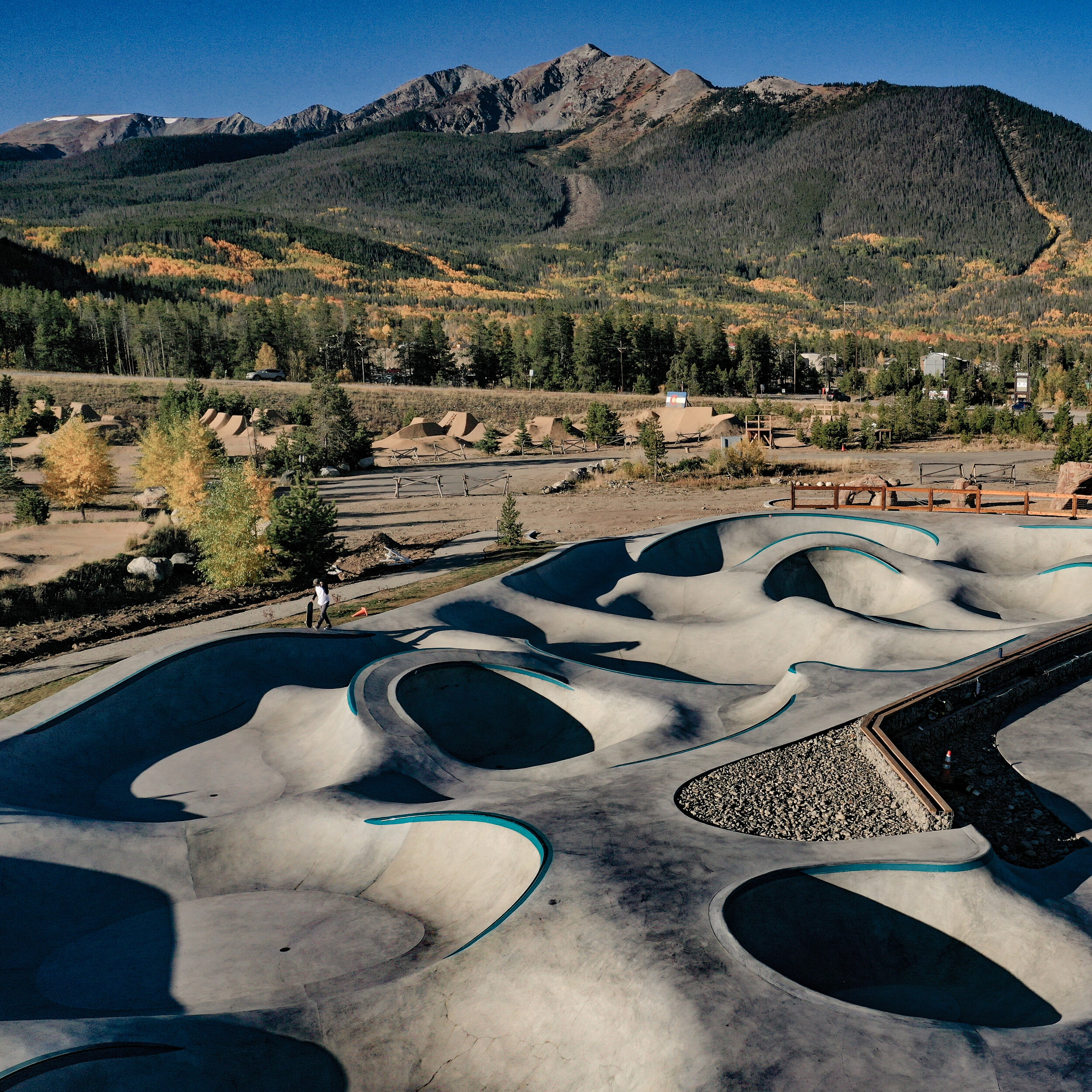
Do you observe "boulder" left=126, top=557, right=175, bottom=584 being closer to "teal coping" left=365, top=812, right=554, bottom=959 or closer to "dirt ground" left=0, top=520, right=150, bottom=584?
"dirt ground" left=0, top=520, right=150, bottom=584

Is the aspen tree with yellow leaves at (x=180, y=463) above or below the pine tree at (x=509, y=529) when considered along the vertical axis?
above

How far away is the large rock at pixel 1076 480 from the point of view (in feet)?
106

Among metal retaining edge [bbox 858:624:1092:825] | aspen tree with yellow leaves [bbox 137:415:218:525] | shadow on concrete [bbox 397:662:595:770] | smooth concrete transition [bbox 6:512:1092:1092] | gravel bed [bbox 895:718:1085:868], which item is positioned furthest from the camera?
aspen tree with yellow leaves [bbox 137:415:218:525]

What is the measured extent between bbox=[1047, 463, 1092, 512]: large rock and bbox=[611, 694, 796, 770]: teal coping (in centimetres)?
2339

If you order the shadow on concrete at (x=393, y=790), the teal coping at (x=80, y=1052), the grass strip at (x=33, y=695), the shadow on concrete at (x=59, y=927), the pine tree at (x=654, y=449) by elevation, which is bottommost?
the shadow on concrete at (x=59, y=927)

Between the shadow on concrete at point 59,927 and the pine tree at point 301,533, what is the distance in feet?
53.4

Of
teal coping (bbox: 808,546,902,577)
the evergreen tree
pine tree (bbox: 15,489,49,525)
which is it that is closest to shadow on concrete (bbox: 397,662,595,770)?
teal coping (bbox: 808,546,902,577)

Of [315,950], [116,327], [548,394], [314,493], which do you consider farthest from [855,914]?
[116,327]

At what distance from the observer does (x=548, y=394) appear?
9088 cm

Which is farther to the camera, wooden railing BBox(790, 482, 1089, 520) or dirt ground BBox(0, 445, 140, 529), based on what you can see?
dirt ground BBox(0, 445, 140, 529)

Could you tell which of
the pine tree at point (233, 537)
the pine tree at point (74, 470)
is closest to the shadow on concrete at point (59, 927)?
the pine tree at point (233, 537)

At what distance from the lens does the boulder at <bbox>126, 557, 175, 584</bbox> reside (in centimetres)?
2778

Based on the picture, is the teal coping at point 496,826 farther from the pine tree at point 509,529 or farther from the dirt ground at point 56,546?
the dirt ground at point 56,546

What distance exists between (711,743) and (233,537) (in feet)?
59.8
